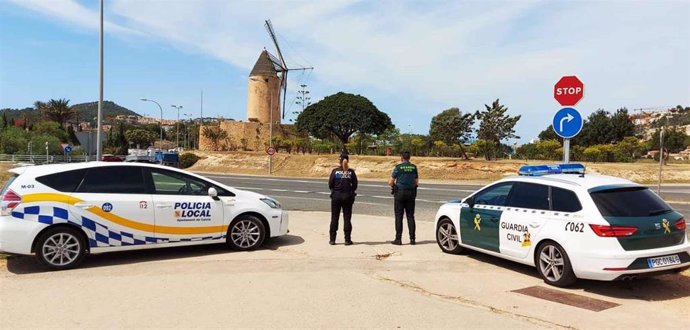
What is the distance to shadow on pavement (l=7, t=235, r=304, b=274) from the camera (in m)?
7.59

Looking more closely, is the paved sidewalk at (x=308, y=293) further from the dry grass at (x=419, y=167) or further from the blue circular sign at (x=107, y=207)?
the dry grass at (x=419, y=167)

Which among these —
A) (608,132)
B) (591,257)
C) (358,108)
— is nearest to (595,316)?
(591,257)

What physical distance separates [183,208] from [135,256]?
3.61 ft

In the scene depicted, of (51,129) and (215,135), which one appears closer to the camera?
(215,135)

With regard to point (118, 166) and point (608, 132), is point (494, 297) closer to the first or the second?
point (118, 166)

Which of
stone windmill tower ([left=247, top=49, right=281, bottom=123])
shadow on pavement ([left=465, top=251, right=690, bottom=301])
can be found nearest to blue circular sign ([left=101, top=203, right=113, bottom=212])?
shadow on pavement ([left=465, top=251, right=690, bottom=301])

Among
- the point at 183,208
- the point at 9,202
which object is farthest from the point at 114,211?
the point at 9,202

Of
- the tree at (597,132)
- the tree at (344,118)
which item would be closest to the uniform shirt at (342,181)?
the tree at (344,118)

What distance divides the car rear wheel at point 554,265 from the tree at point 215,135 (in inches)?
2705

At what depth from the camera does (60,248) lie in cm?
733

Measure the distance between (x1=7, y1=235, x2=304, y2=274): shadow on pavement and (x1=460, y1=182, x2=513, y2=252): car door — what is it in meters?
3.11

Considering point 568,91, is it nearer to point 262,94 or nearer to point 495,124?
point 495,124

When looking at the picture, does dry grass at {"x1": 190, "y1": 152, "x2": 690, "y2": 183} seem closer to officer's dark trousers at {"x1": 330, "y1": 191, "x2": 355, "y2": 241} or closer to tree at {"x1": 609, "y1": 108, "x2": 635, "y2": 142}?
tree at {"x1": 609, "y1": 108, "x2": 635, "y2": 142}

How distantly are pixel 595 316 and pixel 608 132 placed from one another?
210 ft
